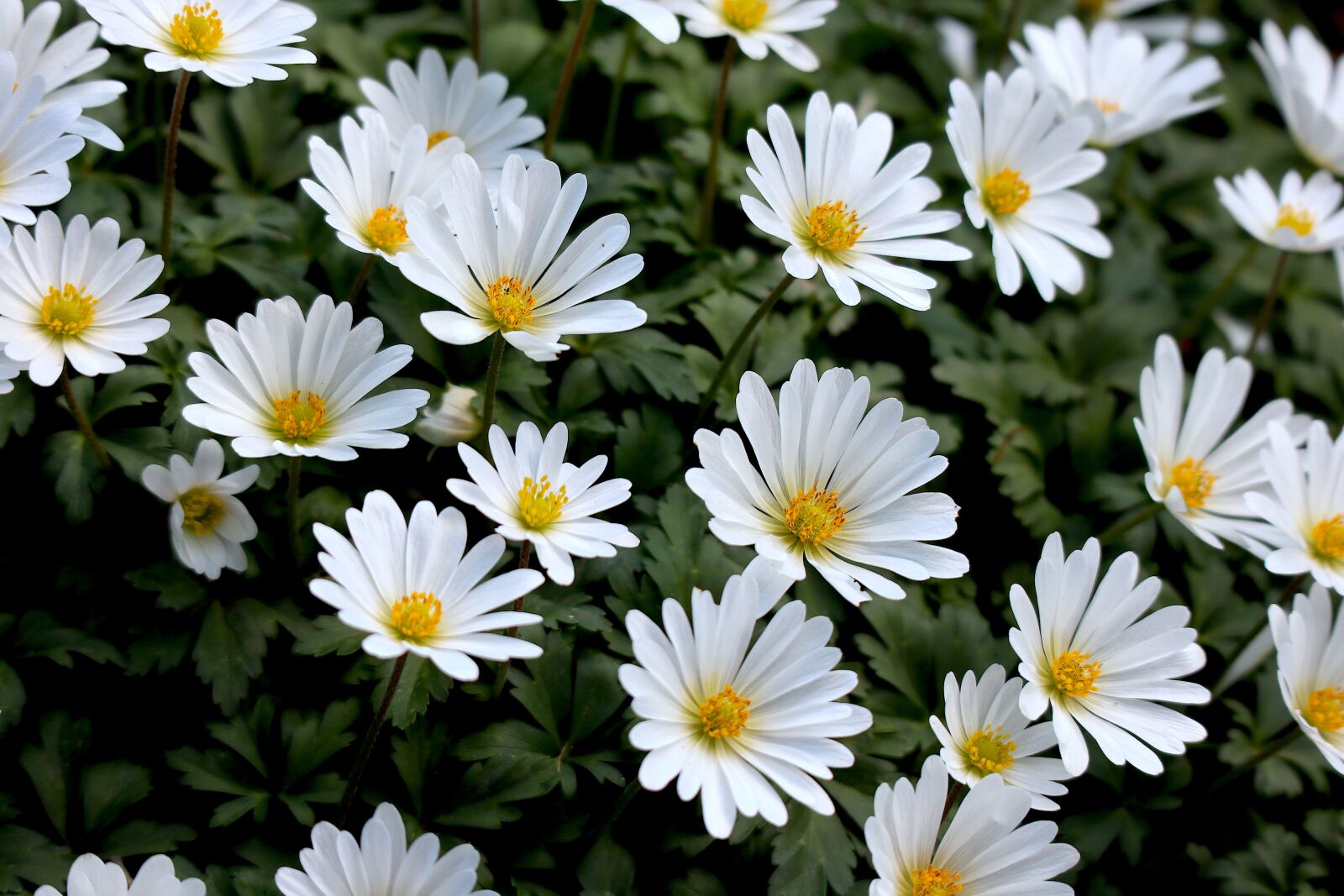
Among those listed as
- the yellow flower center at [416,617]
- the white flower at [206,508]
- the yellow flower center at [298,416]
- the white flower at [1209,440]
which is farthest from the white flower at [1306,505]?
the white flower at [206,508]

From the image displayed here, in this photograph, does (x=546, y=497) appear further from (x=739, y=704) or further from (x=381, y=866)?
(x=381, y=866)

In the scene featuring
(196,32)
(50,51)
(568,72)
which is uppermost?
(568,72)

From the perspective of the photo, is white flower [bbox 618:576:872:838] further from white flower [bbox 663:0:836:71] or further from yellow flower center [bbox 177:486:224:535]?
white flower [bbox 663:0:836:71]

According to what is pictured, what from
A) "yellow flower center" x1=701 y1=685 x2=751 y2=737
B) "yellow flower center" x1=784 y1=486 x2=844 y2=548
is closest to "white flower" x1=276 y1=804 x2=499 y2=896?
"yellow flower center" x1=701 y1=685 x2=751 y2=737

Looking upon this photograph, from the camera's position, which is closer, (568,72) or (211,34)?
(211,34)

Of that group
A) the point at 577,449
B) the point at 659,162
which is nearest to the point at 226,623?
the point at 577,449

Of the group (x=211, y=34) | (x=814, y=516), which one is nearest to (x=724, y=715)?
(x=814, y=516)
